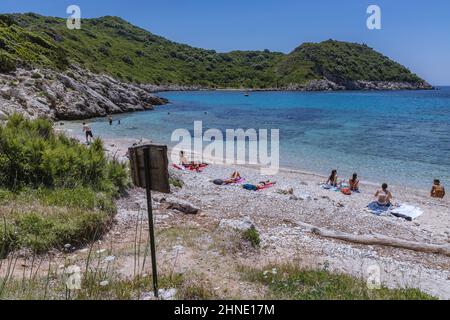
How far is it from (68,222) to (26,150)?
4336 mm

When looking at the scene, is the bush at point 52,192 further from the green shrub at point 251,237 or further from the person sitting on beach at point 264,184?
the person sitting on beach at point 264,184

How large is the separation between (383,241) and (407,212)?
5299 millimetres

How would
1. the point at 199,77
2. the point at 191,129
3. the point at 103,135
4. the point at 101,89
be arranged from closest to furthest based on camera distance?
1. the point at 103,135
2. the point at 191,129
3. the point at 101,89
4. the point at 199,77

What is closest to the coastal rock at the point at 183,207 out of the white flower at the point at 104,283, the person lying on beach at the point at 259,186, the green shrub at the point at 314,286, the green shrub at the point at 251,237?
the green shrub at the point at 251,237

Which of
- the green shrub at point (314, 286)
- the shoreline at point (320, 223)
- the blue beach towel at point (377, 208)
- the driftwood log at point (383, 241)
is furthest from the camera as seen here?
the blue beach towel at point (377, 208)

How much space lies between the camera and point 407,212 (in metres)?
16.4

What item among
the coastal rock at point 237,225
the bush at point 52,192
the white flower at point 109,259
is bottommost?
the coastal rock at point 237,225

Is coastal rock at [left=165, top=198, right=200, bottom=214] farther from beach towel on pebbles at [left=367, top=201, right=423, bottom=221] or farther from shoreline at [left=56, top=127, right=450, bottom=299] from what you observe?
beach towel on pebbles at [left=367, top=201, right=423, bottom=221]

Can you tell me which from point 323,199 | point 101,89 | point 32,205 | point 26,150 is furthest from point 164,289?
point 101,89

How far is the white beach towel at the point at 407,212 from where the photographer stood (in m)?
16.1

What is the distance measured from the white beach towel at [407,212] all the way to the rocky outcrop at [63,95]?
31683mm

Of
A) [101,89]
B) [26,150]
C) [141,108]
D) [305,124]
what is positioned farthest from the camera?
[141,108]

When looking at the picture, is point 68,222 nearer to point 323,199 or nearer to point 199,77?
point 323,199
